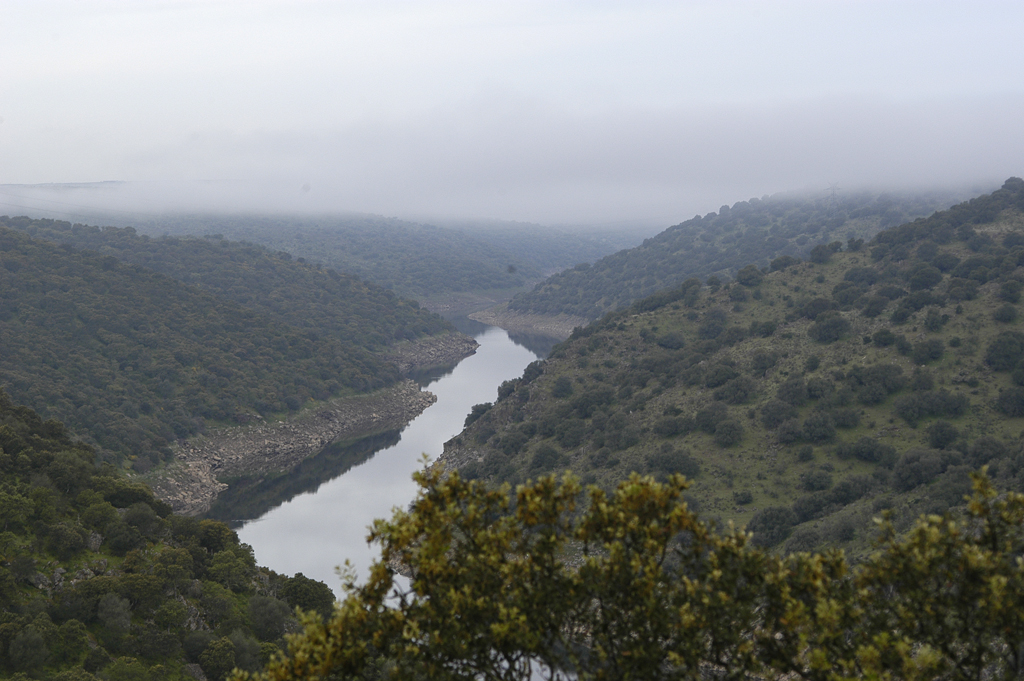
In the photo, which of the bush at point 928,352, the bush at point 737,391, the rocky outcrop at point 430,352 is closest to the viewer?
the bush at point 928,352

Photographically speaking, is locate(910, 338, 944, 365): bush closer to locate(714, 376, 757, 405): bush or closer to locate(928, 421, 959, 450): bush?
locate(928, 421, 959, 450): bush

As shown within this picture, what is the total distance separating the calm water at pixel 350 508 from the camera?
43.6 m

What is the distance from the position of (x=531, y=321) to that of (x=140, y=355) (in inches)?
3328

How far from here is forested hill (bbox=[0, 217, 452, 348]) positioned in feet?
349

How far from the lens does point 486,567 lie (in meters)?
8.21

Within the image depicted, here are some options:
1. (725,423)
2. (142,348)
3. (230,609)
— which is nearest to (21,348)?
(142,348)

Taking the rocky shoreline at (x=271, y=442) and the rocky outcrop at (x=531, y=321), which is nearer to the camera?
the rocky shoreline at (x=271, y=442)

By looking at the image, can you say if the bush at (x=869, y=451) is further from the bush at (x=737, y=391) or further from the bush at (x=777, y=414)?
the bush at (x=737, y=391)

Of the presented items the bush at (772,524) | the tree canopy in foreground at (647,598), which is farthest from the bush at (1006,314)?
the tree canopy in foreground at (647,598)

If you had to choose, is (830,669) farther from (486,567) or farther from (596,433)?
(596,433)

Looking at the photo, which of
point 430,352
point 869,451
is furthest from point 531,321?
point 869,451

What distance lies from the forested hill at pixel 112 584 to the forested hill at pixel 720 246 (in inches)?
3761

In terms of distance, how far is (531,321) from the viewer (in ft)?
472

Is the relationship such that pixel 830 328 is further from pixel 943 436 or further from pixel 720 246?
pixel 720 246
